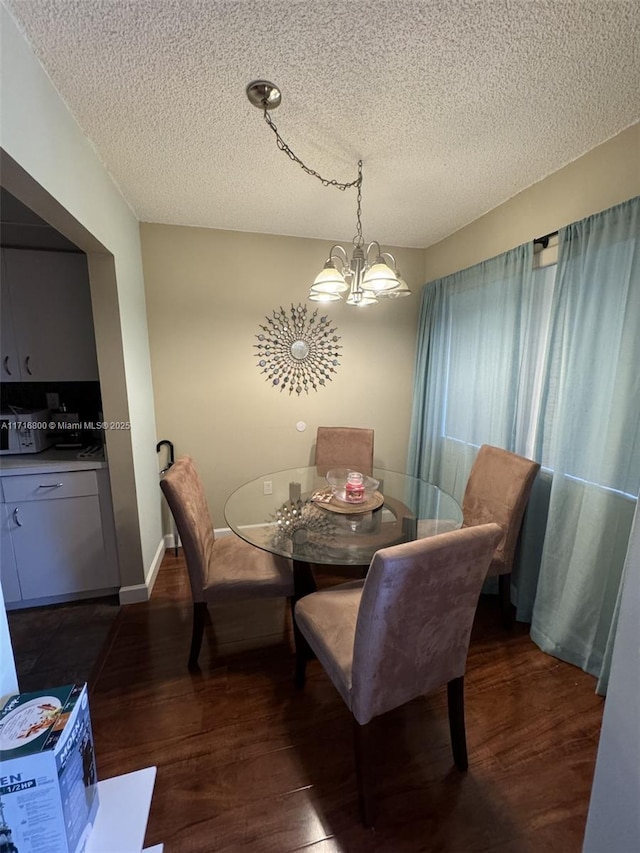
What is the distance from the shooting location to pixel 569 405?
178 cm

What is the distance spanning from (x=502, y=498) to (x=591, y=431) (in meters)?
0.55

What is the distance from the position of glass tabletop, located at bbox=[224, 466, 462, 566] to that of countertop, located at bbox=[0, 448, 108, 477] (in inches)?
34.6

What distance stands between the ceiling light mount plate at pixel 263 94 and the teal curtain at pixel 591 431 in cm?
154

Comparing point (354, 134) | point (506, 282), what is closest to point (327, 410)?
point (506, 282)

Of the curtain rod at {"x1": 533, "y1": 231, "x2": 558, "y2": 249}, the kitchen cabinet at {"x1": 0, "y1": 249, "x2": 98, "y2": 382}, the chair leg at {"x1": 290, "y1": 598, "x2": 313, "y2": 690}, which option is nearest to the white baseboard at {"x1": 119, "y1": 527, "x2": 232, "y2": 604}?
the chair leg at {"x1": 290, "y1": 598, "x2": 313, "y2": 690}

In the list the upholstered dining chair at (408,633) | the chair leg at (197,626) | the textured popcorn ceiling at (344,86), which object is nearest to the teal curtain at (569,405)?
the textured popcorn ceiling at (344,86)

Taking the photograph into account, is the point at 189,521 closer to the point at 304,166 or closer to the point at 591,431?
the point at 304,166

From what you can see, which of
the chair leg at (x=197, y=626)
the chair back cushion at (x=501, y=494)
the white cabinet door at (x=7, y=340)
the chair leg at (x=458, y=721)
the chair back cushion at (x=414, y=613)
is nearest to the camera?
the chair back cushion at (x=414, y=613)

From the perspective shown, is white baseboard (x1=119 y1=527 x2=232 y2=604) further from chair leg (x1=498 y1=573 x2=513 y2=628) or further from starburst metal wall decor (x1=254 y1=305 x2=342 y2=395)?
chair leg (x1=498 y1=573 x2=513 y2=628)

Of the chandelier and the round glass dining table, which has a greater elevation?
the chandelier

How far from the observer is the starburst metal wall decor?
9.55 feet

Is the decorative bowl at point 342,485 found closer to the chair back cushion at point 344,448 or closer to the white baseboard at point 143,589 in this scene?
the chair back cushion at point 344,448

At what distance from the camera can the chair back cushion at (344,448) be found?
284 cm

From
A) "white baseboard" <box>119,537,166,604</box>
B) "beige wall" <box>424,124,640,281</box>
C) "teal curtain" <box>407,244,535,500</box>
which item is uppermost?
"beige wall" <box>424,124,640,281</box>
